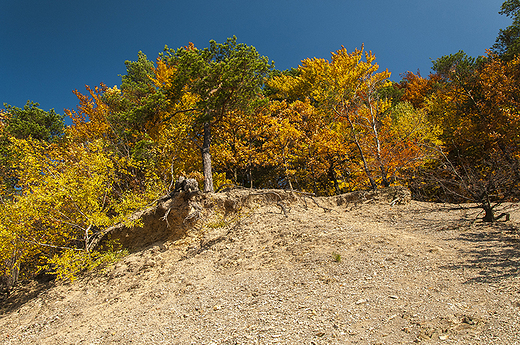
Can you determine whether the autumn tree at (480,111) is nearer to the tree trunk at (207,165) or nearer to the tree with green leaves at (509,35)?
the tree with green leaves at (509,35)

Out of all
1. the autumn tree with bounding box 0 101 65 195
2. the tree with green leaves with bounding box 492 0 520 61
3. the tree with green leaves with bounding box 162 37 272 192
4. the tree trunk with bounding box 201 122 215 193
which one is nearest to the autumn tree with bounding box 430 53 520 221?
the tree with green leaves with bounding box 492 0 520 61

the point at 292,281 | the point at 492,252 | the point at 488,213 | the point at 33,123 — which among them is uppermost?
the point at 33,123

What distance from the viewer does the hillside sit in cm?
391

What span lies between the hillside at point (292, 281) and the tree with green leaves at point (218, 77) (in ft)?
12.3

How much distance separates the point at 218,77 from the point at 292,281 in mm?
9832

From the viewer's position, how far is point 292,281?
229 inches

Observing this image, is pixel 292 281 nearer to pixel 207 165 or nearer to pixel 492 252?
pixel 492 252

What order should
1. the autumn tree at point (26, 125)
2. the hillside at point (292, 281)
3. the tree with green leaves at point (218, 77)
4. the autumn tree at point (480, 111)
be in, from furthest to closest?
1. the autumn tree at point (26, 125)
2. the autumn tree at point (480, 111)
3. the tree with green leaves at point (218, 77)
4. the hillside at point (292, 281)

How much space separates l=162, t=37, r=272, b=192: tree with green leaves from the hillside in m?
3.74

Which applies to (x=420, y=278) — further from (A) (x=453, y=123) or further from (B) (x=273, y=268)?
(A) (x=453, y=123)

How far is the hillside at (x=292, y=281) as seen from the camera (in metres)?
3.91

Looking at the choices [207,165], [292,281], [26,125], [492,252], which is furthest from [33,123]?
[492,252]

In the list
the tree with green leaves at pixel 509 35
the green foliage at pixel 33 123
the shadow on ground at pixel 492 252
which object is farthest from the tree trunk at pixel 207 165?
the tree with green leaves at pixel 509 35

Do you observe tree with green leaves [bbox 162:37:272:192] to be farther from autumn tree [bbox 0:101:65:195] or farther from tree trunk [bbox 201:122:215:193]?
autumn tree [bbox 0:101:65:195]
